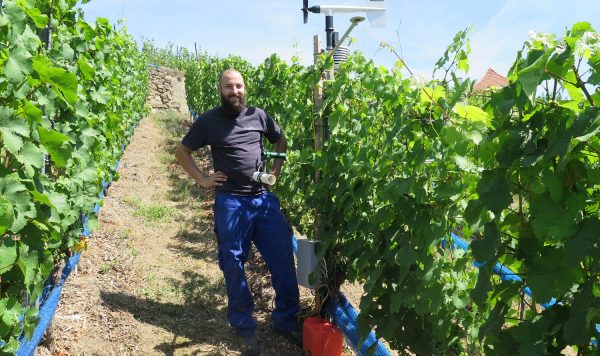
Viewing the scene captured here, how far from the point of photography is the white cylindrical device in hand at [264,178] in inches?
133

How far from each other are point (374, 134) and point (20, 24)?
1.84 meters

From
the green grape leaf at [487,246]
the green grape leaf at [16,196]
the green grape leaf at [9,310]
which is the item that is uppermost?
the green grape leaf at [16,196]

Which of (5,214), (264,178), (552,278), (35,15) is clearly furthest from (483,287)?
(264,178)

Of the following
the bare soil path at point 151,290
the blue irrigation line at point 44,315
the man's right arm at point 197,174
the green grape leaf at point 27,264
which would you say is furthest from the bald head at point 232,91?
the green grape leaf at point 27,264

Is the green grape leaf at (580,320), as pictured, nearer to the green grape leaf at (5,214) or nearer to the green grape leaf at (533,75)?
the green grape leaf at (533,75)

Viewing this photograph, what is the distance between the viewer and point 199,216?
6613 millimetres

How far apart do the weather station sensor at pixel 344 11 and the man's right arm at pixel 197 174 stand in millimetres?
1106

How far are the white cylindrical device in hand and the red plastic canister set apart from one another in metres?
0.93

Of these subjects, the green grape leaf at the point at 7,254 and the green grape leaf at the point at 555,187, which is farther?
the green grape leaf at the point at 7,254

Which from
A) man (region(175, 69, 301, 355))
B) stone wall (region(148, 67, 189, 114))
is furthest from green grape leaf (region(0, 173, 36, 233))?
stone wall (region(148, 67, 189, 114))

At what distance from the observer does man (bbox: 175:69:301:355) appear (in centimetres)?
343

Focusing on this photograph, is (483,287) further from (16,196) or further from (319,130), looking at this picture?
(319,130)

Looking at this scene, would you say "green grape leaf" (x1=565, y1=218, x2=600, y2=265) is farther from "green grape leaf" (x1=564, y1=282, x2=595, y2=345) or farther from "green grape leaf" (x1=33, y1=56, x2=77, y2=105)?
"green grape leaf" (x1=33, y1=56, x2=77, y2=105)

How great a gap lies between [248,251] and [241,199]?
13.9 inches
